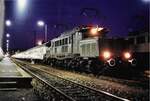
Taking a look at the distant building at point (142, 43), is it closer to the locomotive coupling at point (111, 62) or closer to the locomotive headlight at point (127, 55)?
the locomotive headlight at point (127, 55)

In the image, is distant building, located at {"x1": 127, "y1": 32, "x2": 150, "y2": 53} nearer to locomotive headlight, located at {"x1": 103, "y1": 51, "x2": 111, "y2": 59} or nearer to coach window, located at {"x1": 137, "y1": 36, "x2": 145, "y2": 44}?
coach window, located at {"x1": 137, "y1": 36, "x2": 145, "y2": 44}

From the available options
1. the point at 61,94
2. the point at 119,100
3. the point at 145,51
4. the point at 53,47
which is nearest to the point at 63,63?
the point at 53,47

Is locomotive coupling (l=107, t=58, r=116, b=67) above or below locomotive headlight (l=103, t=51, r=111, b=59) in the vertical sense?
below

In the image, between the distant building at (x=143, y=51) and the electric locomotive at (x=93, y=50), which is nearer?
the electric locomotive at (x=93, y=50)

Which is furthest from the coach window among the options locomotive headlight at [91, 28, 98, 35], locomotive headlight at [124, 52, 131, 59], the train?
locomotive headlight at [124, 52, 131, 59]

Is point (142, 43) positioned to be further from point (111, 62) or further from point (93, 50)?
point (111, 62)

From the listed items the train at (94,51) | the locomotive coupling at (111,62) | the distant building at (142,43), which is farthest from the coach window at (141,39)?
the locomotive coupling at (111,62)

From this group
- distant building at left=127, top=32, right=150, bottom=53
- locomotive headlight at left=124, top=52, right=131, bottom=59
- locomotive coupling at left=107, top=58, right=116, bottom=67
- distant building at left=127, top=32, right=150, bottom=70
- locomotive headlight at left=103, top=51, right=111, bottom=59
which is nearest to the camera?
locomotive coupling at left=107, top=58, right=116, bottom=67

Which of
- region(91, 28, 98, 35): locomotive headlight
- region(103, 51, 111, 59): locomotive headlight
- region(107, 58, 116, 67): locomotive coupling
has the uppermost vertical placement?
region(91, 28, 98, 35): locomotive headlight

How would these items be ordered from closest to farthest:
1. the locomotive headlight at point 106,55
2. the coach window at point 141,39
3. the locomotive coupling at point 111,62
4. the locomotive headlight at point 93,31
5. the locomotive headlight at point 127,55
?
the locomotive coupling at point 111,62 → the locomotive headlight at point 106,55 → the locomotive headlight at point 127,55 → the locomotive headlight at point 93,31 → the coach window at point 141,39

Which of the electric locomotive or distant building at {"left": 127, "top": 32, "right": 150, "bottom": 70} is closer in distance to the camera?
the electric locomotive

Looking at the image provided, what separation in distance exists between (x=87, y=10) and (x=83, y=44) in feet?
12.9

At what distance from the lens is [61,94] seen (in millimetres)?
11141

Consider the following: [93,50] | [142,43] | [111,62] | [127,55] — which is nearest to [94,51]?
[93,50]
